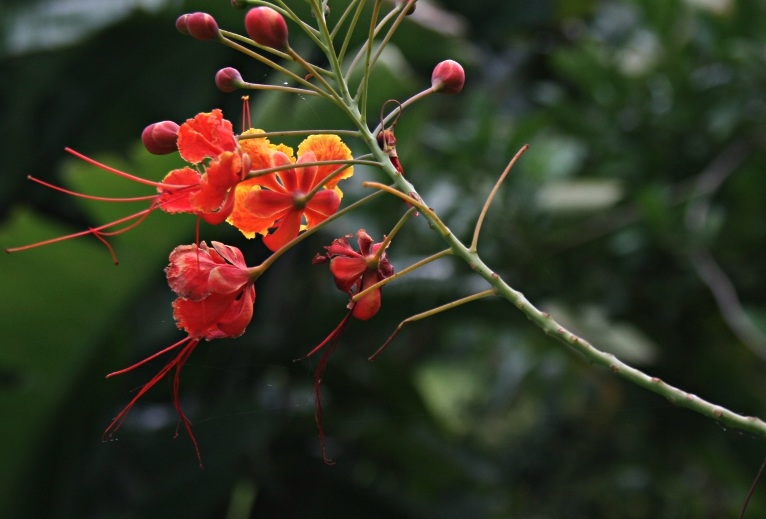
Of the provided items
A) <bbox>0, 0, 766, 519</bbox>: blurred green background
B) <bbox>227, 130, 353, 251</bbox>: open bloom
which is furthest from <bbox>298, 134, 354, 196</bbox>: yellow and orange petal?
<bbox>0, 0, 766, 519</bbox>: blurred green background

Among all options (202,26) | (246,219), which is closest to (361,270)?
(246,219)

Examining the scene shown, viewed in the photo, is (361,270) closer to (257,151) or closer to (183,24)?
(257,151)

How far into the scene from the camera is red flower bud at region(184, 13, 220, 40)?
0.55 meters

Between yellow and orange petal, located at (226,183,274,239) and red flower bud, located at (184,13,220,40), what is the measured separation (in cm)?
12

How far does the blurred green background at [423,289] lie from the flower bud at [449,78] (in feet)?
2.86

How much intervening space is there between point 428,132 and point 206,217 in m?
1.73

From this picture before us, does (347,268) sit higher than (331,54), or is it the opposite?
(331,54)

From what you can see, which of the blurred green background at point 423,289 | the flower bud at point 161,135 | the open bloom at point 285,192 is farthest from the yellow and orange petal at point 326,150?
the blurred green background at point 423,289

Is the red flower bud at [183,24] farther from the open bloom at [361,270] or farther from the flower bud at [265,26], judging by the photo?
the open bloom at [361,270]

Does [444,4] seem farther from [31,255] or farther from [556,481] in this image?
[31,255]

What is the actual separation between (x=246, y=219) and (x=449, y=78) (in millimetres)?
201

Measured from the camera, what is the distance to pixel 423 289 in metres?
1.90

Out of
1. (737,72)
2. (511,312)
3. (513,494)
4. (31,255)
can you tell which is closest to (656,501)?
(513,494)

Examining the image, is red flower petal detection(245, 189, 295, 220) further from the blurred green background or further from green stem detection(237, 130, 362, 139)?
the blurred green background
